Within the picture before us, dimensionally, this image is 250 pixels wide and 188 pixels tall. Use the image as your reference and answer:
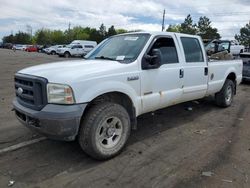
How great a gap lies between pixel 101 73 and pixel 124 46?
49.2 inches

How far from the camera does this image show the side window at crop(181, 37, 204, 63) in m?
6.00

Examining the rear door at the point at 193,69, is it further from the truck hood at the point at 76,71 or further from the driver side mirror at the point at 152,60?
the truck hood at the point at 76,71

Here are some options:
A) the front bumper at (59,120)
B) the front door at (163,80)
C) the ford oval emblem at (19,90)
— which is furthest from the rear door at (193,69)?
the ford oval emblem at (19,90)

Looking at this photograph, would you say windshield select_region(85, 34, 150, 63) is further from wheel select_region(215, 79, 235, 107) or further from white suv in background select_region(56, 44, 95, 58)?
white suv in background select_region(56, 44, 95, 58)

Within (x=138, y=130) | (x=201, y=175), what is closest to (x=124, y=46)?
(x=138, y=130)

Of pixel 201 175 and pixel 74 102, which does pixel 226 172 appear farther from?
pixel 74 102

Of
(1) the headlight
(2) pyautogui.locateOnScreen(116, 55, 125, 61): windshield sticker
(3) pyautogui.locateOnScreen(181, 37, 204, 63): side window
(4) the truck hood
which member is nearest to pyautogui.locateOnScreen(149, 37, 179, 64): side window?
(3) pyautogui.locateOnScreen(181, 37, 204, 63): side window

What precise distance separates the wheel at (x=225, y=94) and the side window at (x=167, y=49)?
2637 mm

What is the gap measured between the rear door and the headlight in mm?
2728

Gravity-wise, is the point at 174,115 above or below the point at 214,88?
below

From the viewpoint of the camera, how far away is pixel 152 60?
16.0 feet

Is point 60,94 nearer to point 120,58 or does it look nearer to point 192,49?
point 120,58

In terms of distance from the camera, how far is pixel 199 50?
21.3ft

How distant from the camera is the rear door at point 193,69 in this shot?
5.90 meters
